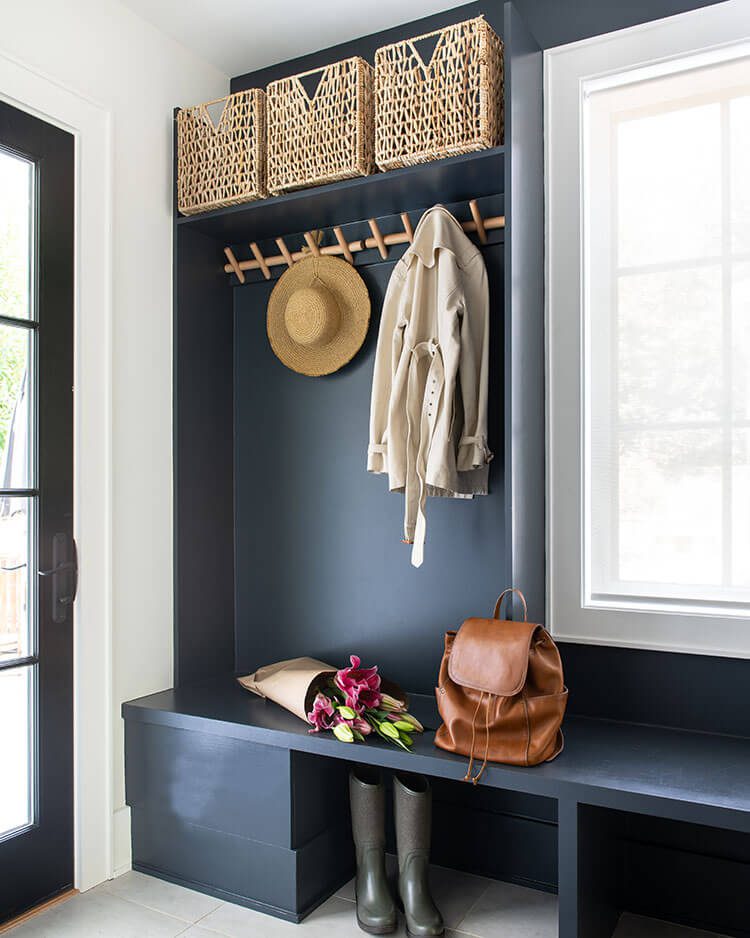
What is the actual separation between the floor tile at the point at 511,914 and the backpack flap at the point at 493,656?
0.70 m

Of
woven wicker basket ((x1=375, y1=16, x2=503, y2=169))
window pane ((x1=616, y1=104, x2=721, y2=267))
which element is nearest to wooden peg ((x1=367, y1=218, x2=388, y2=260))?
woven wicker basket ((x1=375, y1=16, x2=503, y2=169))

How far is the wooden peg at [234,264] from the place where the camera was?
2799 mm

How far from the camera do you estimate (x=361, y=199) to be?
95.2 inches

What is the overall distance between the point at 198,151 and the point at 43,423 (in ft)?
3.37

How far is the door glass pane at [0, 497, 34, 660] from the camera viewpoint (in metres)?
2.09

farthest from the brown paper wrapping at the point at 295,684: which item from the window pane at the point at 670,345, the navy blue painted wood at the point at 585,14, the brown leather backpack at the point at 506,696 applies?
the navy blue painted wood at the point at 585,14

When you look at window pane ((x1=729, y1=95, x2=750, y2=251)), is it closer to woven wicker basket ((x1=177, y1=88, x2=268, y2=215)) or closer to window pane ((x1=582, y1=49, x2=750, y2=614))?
window pane ((x1=582, y1=49, x2=750, y2=614))

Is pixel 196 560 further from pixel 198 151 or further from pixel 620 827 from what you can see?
pixel 620 827

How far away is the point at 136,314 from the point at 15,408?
0.54m

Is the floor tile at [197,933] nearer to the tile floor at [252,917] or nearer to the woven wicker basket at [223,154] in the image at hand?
the tile floor at [252,917]

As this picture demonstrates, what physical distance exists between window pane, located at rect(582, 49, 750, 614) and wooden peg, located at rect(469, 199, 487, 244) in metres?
0.29

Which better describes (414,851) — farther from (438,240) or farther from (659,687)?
(438,240)

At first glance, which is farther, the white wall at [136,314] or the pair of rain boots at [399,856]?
the white wall at [136,314]

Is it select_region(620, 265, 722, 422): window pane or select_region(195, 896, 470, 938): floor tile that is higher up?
select_region(620, 265, 722, 422): window pane
